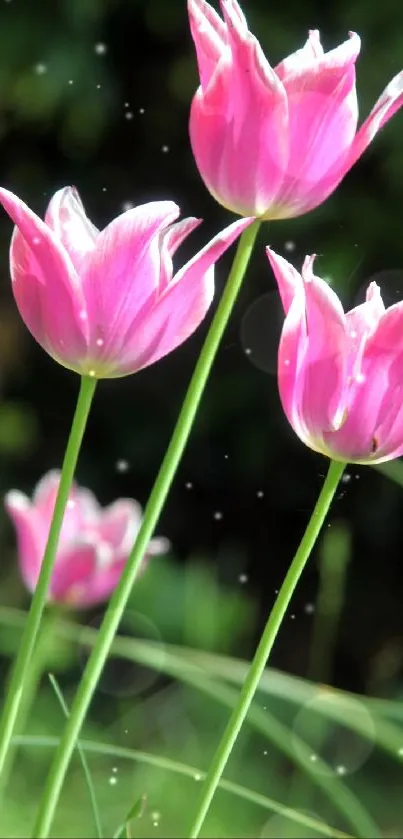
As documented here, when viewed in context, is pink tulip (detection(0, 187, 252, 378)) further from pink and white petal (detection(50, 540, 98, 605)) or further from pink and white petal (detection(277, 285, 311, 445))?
pink and white petal (detection(50, 540, 98, 605))

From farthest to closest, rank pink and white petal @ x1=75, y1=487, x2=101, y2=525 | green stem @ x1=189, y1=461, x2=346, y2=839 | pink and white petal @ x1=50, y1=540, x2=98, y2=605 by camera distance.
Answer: pink and white petal @ x1=75, y1=487, x2=101, y2=525, pink and white petal @ x1=50, y1=540, x2=98, y2=605, green stem @ x1=189, y1=461, x2=346, y2=839

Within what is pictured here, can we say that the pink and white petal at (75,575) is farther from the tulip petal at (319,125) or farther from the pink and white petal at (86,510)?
the tulip petal at (319,125)

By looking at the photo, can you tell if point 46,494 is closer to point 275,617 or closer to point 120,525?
point 120,525

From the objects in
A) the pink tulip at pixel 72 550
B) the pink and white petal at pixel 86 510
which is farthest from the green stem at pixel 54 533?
the pink and white petal at pixel 86 510

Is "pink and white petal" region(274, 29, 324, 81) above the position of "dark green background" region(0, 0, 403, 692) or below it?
above

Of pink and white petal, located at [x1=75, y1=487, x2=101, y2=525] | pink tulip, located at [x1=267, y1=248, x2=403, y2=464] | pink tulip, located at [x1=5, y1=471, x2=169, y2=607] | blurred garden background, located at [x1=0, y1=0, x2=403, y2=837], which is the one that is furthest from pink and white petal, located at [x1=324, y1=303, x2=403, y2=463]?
blurred garden background, located at [x1=0, y1=0, x2=403, y2=837]

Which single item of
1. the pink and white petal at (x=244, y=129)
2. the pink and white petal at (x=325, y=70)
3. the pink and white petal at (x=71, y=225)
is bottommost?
the pink and white petal at (x=71, y=225)

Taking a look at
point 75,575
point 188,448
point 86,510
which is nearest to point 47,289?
point 75,575

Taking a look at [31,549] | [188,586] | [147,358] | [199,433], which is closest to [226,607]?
[188,586]
